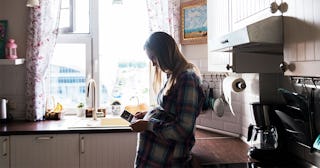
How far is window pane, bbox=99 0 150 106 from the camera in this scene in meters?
3.20

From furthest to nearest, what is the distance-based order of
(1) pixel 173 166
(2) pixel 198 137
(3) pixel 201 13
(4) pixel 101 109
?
(4) pixel 101 109 < (3) pixel 201 13 < (2) pixel 198 137 < (1) pixel 173 166

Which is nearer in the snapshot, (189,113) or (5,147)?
(189,113)

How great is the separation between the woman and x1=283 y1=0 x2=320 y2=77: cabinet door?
0.57 m

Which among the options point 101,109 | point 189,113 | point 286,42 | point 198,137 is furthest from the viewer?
point 101,109

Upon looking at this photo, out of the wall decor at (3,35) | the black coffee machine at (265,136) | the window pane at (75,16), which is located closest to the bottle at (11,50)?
the wall decor at (3,35)

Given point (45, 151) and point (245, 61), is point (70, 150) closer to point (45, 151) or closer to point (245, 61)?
point (45, 151)

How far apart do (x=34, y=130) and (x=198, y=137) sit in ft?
4.09

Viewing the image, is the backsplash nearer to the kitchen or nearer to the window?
the kitchen

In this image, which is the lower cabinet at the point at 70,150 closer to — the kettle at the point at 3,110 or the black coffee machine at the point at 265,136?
the kettle at the point at 3,110

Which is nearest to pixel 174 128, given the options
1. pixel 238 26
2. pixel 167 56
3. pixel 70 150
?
pixel 167 56

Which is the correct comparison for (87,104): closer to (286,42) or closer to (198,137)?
(198,137)

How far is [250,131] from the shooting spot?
5.78 feet

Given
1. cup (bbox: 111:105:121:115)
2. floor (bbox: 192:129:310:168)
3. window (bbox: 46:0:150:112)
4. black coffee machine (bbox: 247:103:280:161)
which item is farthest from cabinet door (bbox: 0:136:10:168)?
black coffee machine (bbox: 247:103:280:161)

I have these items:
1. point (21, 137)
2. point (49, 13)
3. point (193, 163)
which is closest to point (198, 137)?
point (193, 163)
